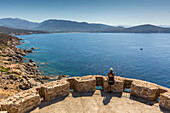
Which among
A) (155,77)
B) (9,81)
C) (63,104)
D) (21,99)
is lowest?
(155,77)

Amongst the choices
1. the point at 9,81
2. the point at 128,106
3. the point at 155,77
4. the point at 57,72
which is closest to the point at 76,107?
the point at 128,106

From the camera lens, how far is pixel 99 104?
990cm

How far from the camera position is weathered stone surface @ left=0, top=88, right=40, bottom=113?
27.7ft

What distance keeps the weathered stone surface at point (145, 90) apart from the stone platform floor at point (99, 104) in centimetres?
44

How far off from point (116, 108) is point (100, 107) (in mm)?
1288

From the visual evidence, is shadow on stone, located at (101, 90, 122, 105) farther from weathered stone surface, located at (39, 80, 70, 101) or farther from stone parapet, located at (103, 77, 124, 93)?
weathered stone surface, located at (39, 80, 70, 101)

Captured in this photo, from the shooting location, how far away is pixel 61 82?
1138cm

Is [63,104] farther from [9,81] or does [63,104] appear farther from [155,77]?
[155,77]

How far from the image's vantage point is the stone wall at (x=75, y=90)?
8741 millimetres

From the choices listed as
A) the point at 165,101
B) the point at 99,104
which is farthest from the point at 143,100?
the point at 99,104

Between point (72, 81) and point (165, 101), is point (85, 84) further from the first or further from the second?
point (165, 101)

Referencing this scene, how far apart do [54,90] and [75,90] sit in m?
2.47

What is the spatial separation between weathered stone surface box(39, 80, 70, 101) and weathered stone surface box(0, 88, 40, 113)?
0.91m

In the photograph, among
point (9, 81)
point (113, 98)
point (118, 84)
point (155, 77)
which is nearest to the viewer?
point (113, 98)
